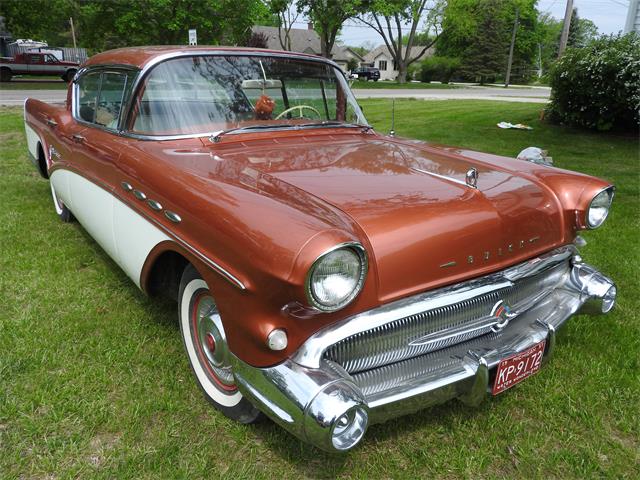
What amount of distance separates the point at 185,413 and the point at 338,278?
3.62ft

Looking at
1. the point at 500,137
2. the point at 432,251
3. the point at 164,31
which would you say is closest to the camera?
the point at 432,251

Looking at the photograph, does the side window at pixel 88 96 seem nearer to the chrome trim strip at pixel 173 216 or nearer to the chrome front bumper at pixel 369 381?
the chrome trim strip at pixel 173 216

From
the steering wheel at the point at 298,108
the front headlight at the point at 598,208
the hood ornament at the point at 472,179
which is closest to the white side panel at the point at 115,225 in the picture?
the steering wheel at the point at 298,108

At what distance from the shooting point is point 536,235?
7.59 feet

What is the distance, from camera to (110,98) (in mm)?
3225

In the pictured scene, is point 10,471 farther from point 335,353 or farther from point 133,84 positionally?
→ point 133,84

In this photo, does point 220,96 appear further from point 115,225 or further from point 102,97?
point 102,97

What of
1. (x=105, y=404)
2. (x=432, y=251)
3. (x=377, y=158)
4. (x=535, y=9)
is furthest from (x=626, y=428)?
(x=535, y=9)

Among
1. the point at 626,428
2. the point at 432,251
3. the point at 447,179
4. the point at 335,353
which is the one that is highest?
the point at 447,179

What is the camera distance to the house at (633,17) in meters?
11.2

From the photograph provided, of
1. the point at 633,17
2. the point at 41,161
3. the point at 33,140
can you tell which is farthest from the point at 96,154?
the point at 633,17

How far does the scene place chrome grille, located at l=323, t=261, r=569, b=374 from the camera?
6.12 ft

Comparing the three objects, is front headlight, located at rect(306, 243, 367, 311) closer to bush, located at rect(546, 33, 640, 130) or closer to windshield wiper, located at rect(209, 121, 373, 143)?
windshield wiper, located at rect(209, 121, 373, 143)

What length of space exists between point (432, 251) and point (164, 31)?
23.4 meters
